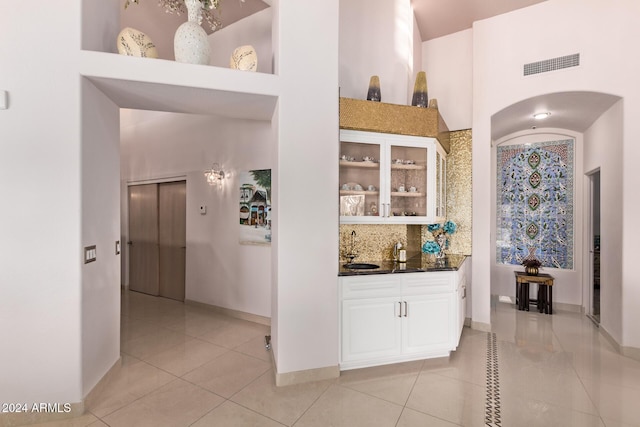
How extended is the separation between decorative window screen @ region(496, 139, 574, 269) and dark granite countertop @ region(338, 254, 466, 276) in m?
2.21

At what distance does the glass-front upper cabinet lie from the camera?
3197 mm

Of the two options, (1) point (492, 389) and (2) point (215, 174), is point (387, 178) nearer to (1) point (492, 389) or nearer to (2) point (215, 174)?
(1) point (492, 389)

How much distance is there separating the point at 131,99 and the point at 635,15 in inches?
197

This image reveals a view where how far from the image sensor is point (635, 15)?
3.23 m

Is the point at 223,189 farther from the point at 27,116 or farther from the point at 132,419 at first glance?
the point at 132,419

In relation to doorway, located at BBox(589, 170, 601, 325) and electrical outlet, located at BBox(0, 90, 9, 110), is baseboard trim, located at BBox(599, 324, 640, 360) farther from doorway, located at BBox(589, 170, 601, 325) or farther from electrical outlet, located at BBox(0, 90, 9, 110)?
electrical outlet, located at BBox(0, 90, 9, 110)

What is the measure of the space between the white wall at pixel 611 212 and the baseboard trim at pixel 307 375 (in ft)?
10.2

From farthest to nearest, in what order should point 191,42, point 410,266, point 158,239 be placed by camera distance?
point 158,239 → point 410,266 → point 191,42

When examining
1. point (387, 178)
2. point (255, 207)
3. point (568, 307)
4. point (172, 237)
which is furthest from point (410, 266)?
point (172, 237)

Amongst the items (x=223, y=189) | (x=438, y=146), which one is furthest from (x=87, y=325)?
(x=438, y=146)

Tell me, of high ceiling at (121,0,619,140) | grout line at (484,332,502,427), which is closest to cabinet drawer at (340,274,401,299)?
grout line at (484,332,502,427)

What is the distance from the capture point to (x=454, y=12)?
3.96m

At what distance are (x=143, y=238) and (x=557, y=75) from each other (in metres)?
6.59

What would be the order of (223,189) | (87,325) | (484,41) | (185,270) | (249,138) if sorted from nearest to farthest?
1. (87,325)
2. (484,41)
3. (249,138)
4. (223,189)
5. (185,270)
